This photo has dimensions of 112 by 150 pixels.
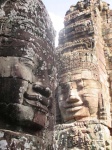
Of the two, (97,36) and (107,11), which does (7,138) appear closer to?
(97,36)

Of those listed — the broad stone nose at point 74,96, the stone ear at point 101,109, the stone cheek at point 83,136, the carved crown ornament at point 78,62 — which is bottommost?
the stone cheek at point 83,136

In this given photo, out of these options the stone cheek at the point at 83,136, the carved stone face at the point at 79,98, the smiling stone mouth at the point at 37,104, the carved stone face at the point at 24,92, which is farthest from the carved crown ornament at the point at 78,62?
the smiling stone mouth at the point at 37,104

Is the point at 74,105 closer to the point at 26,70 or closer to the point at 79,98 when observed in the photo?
the point at 79,98

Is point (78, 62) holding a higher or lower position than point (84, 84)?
higher

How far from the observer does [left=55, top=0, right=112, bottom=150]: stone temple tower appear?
5219 mm

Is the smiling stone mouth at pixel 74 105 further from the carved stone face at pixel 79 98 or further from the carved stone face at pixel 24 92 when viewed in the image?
the carved stone face at pixel 24 92

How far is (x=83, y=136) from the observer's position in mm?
5160

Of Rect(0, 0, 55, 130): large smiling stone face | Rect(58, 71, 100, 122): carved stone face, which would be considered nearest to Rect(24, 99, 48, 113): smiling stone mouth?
Rect(0, 0, 55, 130): large smiling stone face

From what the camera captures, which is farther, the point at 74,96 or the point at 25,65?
the point at 74,96

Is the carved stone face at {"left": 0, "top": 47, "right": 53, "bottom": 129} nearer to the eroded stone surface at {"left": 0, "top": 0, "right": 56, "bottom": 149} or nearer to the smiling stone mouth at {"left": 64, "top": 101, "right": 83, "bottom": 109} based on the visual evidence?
the eroded stone surface at {"left": 0, "top": 0, "right": 56, "bottom": 149}

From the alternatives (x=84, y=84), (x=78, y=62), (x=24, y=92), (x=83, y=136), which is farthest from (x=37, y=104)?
(x=78, y=62)

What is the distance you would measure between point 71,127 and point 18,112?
4033 millimetres

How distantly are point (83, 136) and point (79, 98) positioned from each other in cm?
93

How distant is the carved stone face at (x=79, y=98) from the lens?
5551mm
